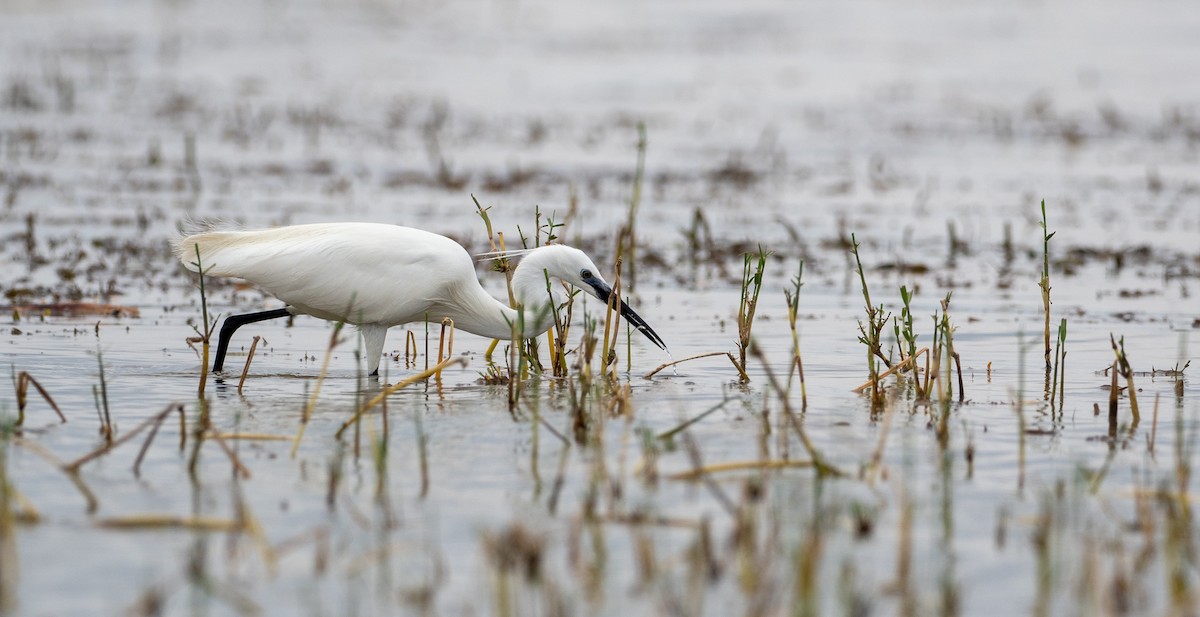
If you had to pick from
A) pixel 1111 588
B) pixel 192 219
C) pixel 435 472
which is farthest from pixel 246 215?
pixel 1111 588

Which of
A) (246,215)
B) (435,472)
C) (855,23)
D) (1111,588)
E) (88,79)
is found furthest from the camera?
(855,23)

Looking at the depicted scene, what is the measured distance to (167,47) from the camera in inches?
1007

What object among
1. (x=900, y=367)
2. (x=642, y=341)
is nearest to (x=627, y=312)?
(x=642, y=341)

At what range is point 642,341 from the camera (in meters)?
7.71

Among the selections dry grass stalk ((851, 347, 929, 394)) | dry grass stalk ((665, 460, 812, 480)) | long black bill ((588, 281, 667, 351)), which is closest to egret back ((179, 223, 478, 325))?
long black bill ((588, 281, 667, 351))

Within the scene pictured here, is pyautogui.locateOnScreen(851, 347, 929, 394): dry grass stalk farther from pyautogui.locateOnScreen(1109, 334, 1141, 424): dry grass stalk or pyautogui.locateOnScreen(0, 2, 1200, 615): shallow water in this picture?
pyautogui.locateOnScreen(1109, 334, 1141, 424): dry grass stalk

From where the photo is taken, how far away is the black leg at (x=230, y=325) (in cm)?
682

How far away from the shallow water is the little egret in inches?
14.2

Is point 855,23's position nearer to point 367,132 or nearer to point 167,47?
point 167,47

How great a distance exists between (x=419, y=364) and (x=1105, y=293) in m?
4.44

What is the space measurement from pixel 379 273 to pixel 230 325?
0.84m

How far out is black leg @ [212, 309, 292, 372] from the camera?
6824 millimetres

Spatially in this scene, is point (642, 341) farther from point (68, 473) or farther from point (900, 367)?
point (68, 473)

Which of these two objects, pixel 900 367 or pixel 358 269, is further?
pixel 358 269
